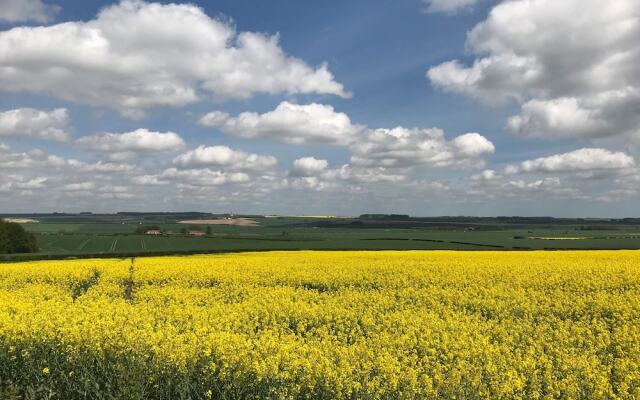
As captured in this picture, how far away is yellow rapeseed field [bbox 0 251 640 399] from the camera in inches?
Answer: 333

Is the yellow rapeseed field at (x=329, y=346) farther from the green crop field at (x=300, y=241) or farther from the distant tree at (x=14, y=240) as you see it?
the distant tree at (x=14, y=240)

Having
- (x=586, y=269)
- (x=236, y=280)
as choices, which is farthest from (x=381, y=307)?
(x=586, y=269)

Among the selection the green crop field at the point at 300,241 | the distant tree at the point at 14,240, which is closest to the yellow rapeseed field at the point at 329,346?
the green crop field at the point at 300,241

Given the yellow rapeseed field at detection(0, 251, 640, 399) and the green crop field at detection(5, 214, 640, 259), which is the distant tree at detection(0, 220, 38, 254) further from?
the yellow rapeseed field at detection(0, 251, 640, 399)

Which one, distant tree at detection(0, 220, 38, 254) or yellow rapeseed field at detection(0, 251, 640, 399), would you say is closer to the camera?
yellow rapeseed field at detection(0, 251, 640, 399)

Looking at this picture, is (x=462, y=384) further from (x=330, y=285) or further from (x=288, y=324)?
(x=330, y=285)

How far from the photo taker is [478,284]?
20.5 m

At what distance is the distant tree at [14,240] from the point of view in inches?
2721

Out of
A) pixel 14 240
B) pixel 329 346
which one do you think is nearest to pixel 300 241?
pixel 14 240

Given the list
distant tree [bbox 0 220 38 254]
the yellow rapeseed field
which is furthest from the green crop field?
the yellow rapeseed field

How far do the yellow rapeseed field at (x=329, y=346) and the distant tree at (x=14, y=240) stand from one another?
60.3 m

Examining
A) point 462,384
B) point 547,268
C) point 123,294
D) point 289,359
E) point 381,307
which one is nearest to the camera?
point 462,384

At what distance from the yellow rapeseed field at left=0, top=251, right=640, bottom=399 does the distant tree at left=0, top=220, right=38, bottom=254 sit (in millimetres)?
60332

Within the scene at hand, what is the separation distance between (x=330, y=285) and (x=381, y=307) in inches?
222
